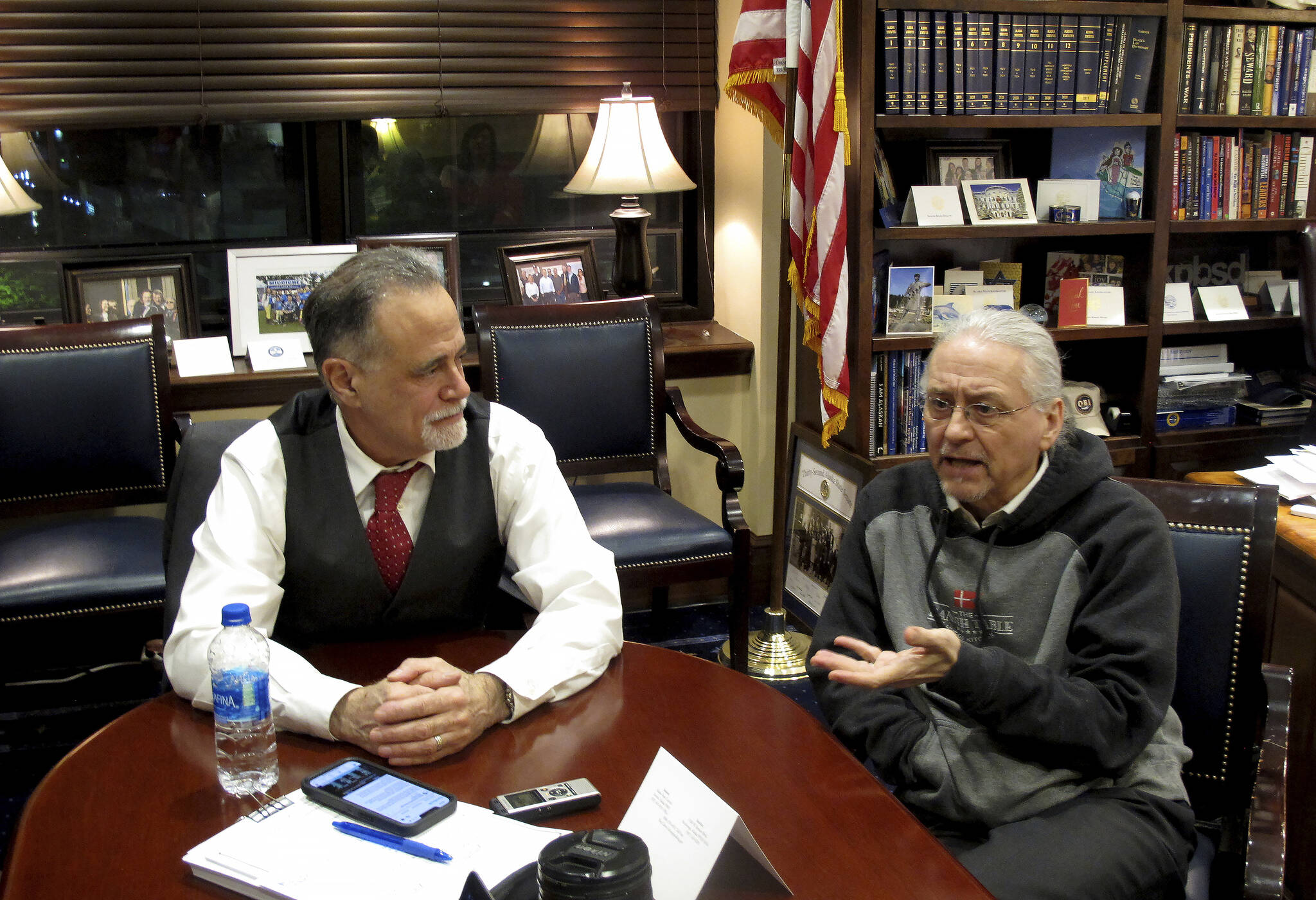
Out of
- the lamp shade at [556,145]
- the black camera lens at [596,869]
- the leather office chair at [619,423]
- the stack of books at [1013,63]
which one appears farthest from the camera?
the lamp shade at [556,145]

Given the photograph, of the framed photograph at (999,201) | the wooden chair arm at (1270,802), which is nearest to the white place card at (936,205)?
the framed photograph at (999,201)

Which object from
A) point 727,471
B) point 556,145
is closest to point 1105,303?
point 727,471

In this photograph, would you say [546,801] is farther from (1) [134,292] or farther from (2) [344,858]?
(1) [134,292]

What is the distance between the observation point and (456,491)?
1871 mm

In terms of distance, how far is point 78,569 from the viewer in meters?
2.64

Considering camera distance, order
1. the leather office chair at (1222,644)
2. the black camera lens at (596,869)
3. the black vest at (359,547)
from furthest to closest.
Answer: the black vest at (359,547)
the leather office chair at (1222,644)
the black camera lens at (596,869)

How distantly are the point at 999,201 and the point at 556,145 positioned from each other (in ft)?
4.60

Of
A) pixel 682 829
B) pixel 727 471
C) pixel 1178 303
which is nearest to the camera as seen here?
pixel 682 829

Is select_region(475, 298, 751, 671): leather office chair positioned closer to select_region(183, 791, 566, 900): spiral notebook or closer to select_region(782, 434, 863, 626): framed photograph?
select_region(782, 434, 863, 626): framed photograph

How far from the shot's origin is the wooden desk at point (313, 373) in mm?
3211

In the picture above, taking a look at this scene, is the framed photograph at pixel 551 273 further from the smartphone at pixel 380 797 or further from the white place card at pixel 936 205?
the smartphone at pixel 380 797

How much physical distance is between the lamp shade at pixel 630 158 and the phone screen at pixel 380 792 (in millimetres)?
2251

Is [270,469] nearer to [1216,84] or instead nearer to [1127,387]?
A: [1127,387]

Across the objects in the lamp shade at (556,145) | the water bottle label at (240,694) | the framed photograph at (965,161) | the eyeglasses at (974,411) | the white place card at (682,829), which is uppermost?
the lamp shade at (556,145)
